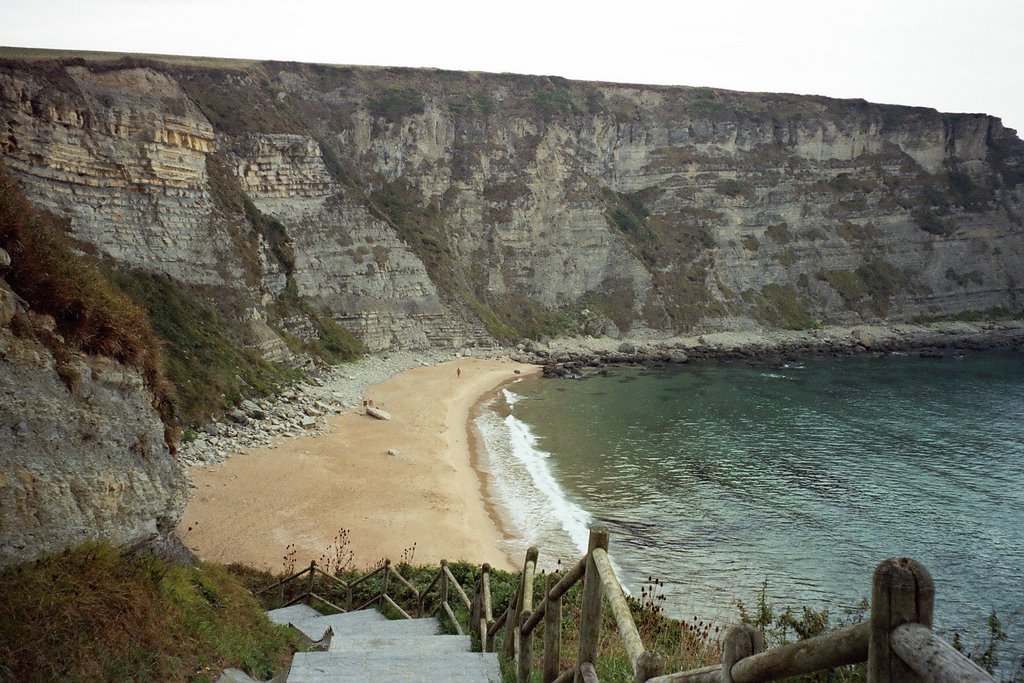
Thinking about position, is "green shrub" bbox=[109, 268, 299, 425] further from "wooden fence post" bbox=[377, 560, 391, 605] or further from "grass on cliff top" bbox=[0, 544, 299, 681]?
"grass on cliff top" bbox=[0, 544, 299, 681]

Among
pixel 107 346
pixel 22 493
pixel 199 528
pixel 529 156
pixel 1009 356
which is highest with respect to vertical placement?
pixel 529 156

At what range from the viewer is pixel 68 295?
882 centimetres

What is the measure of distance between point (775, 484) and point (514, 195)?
4428 centimetres

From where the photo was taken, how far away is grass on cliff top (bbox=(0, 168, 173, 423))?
8.59 meters

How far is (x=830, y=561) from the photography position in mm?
19406

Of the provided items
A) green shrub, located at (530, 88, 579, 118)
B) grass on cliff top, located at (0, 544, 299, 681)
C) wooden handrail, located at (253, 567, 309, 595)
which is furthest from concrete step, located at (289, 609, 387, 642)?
green shrub, located at (530, 88, 579, 118)

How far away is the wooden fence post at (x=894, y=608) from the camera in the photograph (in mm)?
2197

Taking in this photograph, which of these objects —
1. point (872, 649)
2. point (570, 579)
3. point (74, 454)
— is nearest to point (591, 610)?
point (570, 579)

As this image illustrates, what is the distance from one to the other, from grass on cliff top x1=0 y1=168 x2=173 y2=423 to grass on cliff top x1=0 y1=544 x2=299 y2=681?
8.93ft

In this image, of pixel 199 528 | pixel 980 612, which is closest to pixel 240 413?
pixel 199 528

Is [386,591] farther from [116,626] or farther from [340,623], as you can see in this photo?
[116,626]

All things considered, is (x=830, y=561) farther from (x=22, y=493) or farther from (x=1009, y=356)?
(x=1009, y=356)

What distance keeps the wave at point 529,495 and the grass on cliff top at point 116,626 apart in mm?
11817

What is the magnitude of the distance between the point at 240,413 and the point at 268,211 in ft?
70.8
